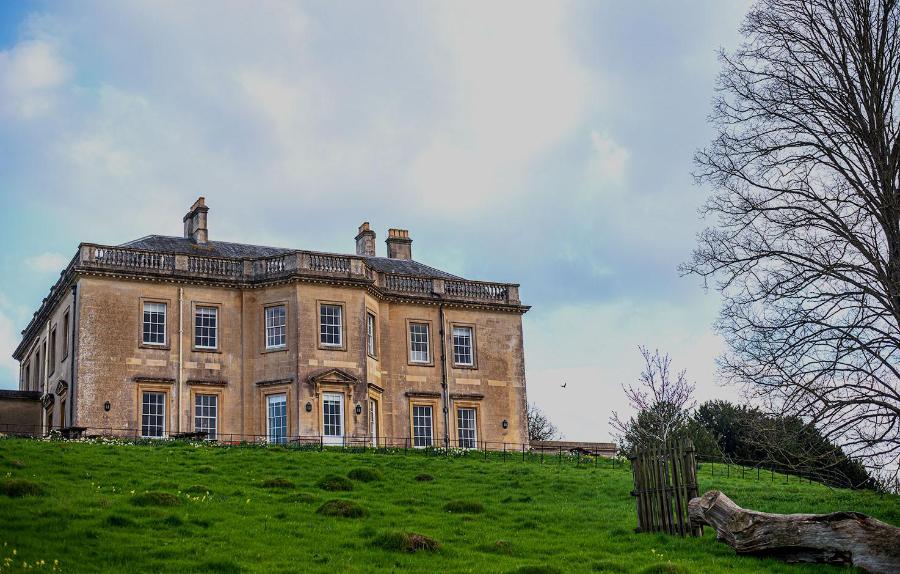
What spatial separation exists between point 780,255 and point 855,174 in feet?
7.34

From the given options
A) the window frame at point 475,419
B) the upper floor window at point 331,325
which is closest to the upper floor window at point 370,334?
the upper floor window at point 331,325

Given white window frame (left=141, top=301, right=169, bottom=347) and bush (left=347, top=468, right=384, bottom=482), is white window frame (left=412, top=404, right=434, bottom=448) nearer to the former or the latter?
white window frame (left=141, top=301, right=169, bottom=347)

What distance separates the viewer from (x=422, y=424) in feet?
153

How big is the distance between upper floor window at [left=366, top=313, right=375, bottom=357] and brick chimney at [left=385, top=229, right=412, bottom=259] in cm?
831

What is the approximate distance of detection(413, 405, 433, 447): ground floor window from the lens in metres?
46.5

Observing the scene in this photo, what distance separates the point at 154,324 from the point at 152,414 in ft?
11.8

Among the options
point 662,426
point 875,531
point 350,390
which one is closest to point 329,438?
point 350,390

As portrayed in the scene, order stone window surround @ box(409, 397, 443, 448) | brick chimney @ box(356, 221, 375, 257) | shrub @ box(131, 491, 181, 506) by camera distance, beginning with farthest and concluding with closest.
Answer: brick chimney @ box(356, 221, 375, 257) → stone window surround @ box(409, 397, 443, 448) → shrub @ box(131, 491, 181, 506)

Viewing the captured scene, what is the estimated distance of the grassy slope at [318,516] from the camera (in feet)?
61.0

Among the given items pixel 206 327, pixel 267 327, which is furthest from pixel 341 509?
pixel 206 327

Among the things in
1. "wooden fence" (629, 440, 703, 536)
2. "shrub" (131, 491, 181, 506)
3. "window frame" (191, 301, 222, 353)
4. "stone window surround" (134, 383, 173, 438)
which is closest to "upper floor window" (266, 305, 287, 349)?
"window frame" (191, 301, 222, 353)

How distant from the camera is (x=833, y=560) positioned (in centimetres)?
1858

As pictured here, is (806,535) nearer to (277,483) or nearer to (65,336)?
(277,483)

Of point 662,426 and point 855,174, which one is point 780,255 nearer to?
point 855,174
